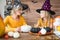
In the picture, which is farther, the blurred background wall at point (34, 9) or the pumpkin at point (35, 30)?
the blurred background wall at point (34, 9)

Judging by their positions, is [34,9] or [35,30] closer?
[35,30]

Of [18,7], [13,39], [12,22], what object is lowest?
[13,39]

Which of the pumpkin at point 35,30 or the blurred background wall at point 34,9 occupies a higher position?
the blurred background wall at point 34,9

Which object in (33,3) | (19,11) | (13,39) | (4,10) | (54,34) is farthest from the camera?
(33,3)

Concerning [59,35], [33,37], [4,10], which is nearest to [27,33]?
[33,37]

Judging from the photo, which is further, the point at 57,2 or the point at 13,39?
the point at 57,2

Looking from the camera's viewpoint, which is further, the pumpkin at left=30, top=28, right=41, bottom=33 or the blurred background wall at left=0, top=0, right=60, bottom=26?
the blurred background wall at left=0, top=0, right=60, bottom=26

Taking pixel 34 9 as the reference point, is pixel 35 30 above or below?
below

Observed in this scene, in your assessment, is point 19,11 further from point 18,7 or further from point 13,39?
point 13,39

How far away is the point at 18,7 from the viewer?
5.29 feet

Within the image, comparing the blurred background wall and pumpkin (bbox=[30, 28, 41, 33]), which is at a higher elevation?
the blurred background wall

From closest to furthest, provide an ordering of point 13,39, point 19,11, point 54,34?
point 13,39 < point 54,34 < point 19,11

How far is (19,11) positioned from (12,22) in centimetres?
15

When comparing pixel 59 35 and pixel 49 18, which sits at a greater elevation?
pixel 49 18
